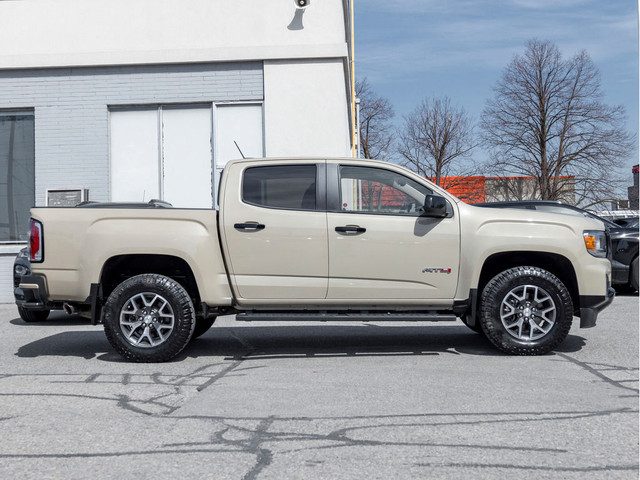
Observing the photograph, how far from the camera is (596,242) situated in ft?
23.3

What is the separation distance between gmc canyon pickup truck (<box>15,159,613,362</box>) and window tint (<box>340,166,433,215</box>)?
0.03 meters

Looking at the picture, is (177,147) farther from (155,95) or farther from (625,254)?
(625,254)

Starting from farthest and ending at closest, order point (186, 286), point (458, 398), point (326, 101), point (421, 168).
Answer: point (421, 168)
point (326, 101)
point (186, 286)
point (458, 398)

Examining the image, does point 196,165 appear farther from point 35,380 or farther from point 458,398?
point 458,398

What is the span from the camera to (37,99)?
15820mm

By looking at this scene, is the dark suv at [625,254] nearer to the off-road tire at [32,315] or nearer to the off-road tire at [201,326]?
the off-road tire at [201,326]

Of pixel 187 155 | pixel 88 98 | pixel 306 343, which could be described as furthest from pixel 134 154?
pixel 306 343

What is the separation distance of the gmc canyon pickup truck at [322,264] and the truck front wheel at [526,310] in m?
0.01

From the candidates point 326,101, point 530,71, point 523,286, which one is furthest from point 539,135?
point 523,286

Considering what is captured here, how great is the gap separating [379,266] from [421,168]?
141ft

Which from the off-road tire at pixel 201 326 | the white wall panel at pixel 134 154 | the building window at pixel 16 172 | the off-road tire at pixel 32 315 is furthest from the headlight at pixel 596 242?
the building window at pixel 16 172

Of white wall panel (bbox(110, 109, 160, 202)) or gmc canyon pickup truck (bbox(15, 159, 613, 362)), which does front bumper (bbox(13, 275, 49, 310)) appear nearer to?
gmc canyon pickup truck (bbox(15, 159, 613, 362))

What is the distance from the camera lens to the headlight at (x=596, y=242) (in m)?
7.07

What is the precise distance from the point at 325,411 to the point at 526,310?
2808mm
